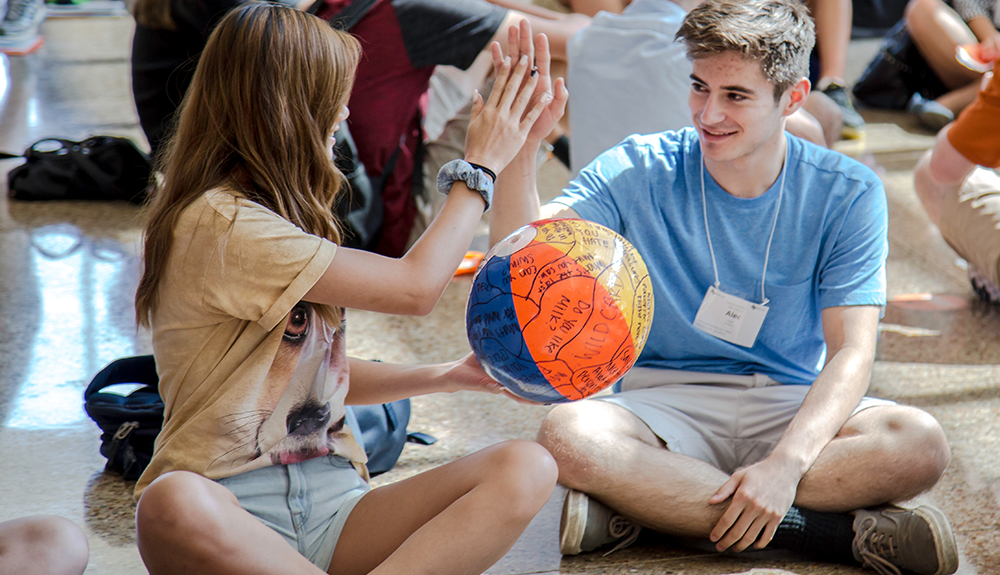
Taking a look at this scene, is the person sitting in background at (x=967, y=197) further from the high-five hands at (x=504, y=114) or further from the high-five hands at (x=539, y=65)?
the high-five hands at (x=504, y=114)

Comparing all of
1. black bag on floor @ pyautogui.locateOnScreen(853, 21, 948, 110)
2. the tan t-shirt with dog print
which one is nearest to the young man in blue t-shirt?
the tan t-shirt with dog print

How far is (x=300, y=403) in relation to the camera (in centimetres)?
177

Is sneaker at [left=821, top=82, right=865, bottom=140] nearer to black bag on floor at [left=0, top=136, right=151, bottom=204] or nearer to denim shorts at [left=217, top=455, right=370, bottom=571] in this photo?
black bag on floor at [left=0, top=136, right=151, bottom=204]

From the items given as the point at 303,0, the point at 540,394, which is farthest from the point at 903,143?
the point at 540,394

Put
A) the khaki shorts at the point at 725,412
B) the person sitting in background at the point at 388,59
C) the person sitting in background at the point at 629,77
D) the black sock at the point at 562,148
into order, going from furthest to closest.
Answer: the black sock at the point at 562,148
the person sitting in background at the point at 388,59
the person sitting in background at the point at 629,77
the khaki shorts at the point at 725,412

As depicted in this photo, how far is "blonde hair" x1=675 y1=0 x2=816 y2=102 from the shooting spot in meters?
2.15

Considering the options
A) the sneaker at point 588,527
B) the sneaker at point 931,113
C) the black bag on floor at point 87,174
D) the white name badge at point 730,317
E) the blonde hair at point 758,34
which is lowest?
the black bag on floor at point 87,174

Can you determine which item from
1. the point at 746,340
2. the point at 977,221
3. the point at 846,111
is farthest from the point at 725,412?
the point at 846,111

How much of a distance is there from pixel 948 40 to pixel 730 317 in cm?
439

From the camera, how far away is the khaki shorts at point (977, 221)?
3.35 metres

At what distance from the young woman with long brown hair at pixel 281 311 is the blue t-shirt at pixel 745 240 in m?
0.60

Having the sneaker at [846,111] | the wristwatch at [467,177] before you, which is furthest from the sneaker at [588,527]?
the sneaker at [846,111]

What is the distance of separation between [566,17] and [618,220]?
2.35 m

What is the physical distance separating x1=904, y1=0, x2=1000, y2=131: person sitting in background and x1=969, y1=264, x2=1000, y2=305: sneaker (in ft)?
8.18
